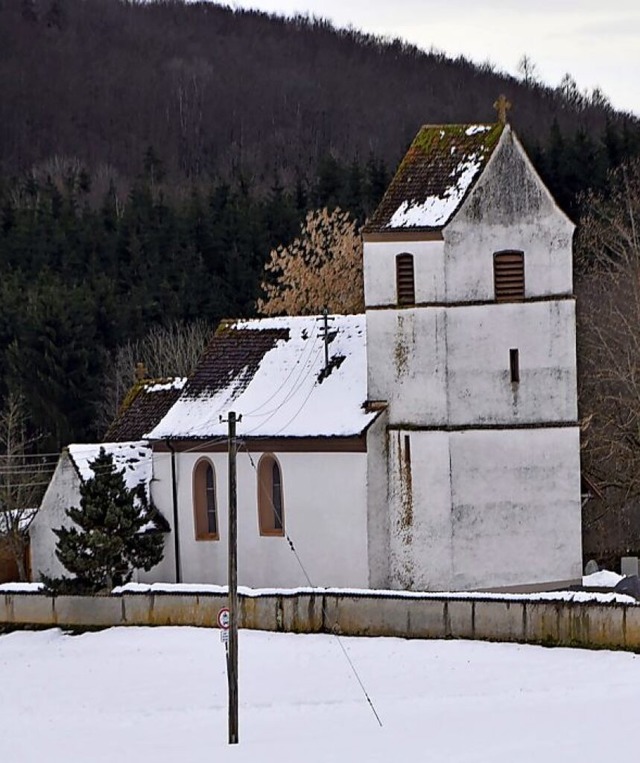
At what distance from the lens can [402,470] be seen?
149 ft

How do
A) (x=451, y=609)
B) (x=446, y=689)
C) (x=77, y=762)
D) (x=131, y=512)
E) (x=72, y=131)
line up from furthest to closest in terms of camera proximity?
(x=72, y=131) < (x=131, y=512) < (x=451, y=609) < (x=446, y=689) < (x=77, y=762)

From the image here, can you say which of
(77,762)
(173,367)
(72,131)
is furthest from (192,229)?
(72,131)

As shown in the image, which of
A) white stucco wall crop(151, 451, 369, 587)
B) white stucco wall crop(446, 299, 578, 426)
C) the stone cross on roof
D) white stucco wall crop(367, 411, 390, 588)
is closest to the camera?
the stone cross on roof

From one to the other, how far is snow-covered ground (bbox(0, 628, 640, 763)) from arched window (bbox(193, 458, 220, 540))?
14.3ft

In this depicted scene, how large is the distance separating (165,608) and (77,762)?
10.3 metres

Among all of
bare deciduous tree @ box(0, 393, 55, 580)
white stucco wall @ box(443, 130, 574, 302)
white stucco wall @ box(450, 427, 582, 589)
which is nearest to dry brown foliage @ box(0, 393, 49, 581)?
bare deciduous tree @ box(0, 393, 55, 580)

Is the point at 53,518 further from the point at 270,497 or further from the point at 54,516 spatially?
the point at 270,497

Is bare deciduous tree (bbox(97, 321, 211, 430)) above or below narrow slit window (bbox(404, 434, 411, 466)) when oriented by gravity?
above

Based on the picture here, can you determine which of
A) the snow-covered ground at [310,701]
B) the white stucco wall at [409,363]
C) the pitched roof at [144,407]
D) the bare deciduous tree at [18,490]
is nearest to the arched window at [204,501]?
the pitched roof at [144,407]

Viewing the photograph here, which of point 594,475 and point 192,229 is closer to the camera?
point 594,475

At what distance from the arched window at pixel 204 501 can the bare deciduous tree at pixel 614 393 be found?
10.1 meters

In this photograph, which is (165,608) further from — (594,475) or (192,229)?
(192,229)

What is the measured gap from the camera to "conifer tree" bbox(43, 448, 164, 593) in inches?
1839

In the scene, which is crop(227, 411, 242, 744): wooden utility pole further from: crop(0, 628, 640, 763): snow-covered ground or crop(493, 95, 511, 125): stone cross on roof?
crop(493, 95, 511, 125): stone cross on roof
